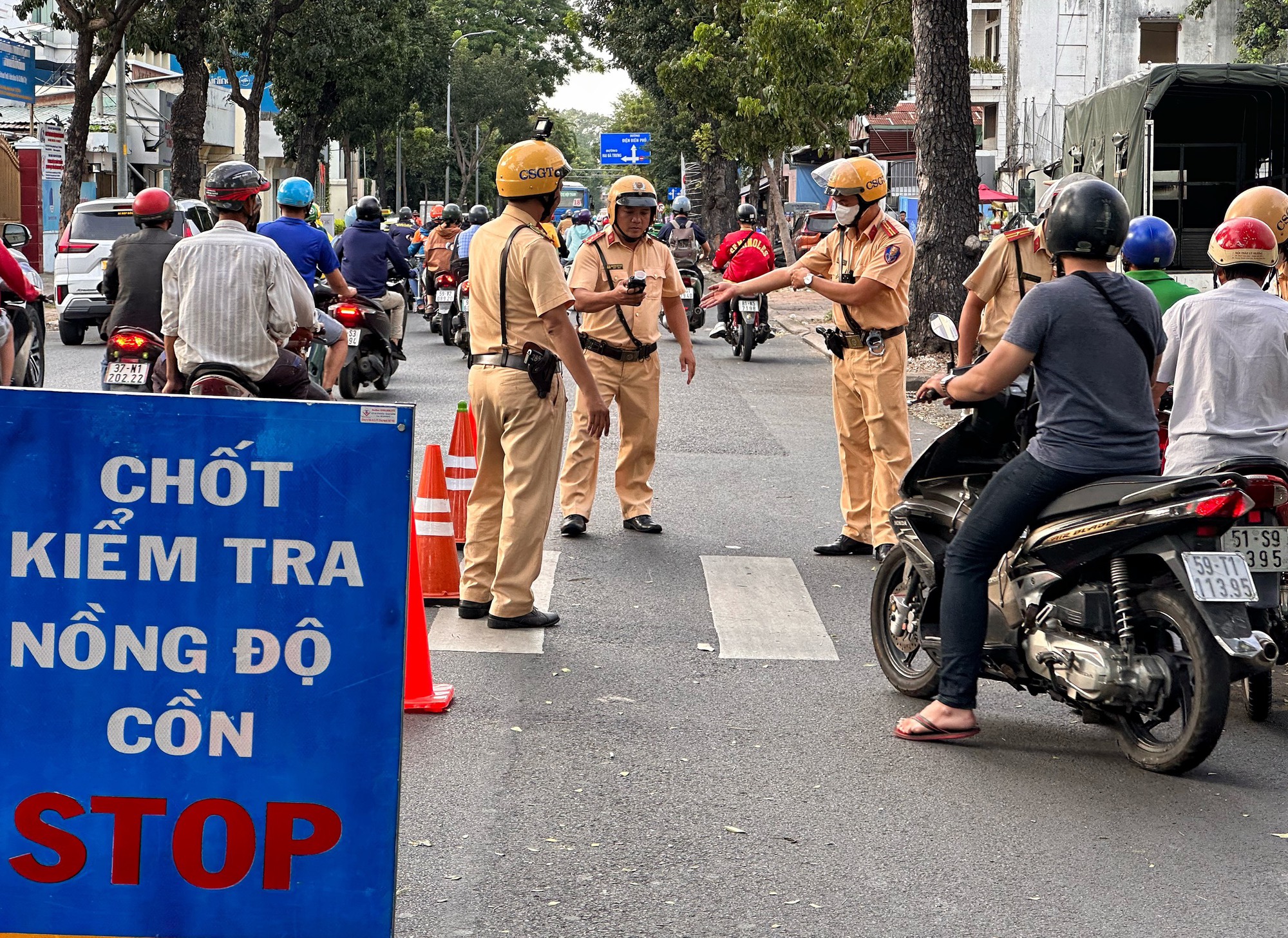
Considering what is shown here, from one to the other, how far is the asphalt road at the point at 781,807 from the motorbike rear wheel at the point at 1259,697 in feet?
0.20

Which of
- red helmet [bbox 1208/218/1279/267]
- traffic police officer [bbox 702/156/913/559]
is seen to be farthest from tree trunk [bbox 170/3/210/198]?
red helmet [bbox 1208/218/1279/267]

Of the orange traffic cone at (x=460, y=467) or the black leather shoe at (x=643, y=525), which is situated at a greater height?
the orange traffic cone at (x=460, y=467)

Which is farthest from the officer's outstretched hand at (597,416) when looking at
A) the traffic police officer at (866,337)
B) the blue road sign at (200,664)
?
the blue road sign at (200,664)

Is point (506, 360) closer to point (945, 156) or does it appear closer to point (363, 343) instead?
point (363, 343)

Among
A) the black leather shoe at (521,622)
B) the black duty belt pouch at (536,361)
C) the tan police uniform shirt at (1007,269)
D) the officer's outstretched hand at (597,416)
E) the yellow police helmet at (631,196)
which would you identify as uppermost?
the yellow police helmet at (631,196)

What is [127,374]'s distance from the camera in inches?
378

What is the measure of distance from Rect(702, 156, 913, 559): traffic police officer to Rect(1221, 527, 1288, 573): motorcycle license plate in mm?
2972

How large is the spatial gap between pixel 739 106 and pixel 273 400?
31.8 metres

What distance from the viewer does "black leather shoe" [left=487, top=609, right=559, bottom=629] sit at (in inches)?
275

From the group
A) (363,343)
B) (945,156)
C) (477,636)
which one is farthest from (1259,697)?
(945,156)

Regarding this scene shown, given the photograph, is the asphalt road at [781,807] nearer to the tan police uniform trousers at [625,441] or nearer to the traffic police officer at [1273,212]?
the tan police uniform trousers at [625,441]

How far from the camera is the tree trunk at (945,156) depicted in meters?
18.4

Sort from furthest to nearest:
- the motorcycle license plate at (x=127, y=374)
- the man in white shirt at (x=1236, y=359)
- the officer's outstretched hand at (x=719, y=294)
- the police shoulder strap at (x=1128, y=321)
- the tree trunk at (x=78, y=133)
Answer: the tree trunk at (x=78, y=133), the motorcycle license plate at (x=127, y=374), the officer's outstretched hand at (x=719, y=294), the man in white shirt at (x=1236, y=359), the police shoulder strap at (x=1128, y=321)

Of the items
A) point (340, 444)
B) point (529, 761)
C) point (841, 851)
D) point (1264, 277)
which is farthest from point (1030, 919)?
point (1264, 277)
